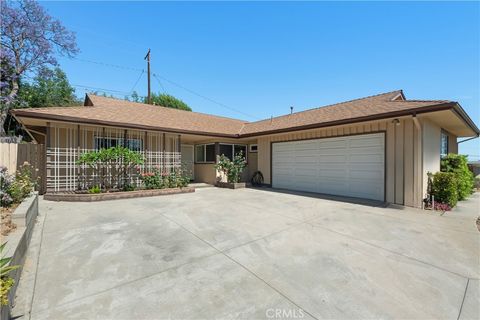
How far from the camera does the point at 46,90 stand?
751 inches

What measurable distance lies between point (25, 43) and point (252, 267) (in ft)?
79.9

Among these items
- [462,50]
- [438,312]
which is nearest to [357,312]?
[438,312]

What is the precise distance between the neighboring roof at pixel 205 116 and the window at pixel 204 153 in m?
1.15

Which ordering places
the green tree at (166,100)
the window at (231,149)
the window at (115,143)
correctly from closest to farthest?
the window at (115,143) < the window at (231,149) < the green tree at (166,100)

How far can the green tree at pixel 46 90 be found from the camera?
1791cm

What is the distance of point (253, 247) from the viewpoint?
3.52m

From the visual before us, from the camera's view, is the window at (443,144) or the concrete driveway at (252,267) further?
the window at (443,144)

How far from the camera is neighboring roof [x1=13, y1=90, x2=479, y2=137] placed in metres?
6.50

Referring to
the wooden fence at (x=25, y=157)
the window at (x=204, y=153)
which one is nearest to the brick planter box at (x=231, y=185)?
the window at (x=204, y=153)

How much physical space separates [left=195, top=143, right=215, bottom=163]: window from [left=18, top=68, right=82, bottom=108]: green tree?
1552 cm

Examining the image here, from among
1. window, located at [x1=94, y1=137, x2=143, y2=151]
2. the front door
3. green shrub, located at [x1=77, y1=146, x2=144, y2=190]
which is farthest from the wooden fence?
the front door

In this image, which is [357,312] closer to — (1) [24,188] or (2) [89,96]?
(1) [24,188]

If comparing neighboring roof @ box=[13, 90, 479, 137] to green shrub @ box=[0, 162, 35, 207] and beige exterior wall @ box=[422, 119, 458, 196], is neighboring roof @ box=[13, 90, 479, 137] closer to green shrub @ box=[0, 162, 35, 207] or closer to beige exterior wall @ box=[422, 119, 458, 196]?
beige exterior wall @ box=[422, 119, 458, 196]

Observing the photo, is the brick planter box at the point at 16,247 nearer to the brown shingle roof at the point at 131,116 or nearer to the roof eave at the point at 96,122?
the roof eave at the point at 96,122
